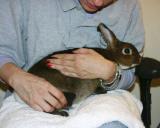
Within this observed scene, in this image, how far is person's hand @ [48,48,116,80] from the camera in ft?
5.30

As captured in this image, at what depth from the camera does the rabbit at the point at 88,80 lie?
162 cm

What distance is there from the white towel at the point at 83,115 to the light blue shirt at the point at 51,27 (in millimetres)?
197

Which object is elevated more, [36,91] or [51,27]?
[51,27]

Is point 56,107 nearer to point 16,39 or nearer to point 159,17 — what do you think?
point 16,39

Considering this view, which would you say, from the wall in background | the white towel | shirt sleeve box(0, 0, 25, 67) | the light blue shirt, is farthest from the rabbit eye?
shirt sleeve box(0, 0, 25, 67)

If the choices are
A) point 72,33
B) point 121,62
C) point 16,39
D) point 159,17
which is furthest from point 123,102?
point 159,17

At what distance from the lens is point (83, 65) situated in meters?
1.62

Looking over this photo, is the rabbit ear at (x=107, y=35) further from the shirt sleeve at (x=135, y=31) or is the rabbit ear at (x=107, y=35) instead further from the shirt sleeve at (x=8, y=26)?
the shirt sleeve at (x=8, y=26)

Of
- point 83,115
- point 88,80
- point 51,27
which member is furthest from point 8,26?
point 83,115

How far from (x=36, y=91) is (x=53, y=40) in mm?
272

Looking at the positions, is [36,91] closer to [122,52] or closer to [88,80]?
[88,80]

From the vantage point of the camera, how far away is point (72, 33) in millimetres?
1721

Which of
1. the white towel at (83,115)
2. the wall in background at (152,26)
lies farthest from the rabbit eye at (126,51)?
the wall in background at (152,26)

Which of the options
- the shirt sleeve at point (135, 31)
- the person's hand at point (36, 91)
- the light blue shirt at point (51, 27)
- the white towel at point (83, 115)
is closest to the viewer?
the white towel at point (83, 115)
